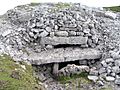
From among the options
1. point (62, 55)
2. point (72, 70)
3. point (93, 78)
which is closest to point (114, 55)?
point (93, 78)

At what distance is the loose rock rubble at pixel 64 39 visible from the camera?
1545 cm

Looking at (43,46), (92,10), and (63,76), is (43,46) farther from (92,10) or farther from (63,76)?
(92,10)

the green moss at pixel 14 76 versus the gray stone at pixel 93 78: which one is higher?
the green moss at pixel 14 76

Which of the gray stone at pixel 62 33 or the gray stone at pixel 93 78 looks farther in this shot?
the gray stone at pixel 62 33

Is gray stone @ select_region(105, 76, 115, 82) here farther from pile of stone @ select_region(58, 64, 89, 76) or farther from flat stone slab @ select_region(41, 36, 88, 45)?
flat stone slab @ select_region(41, 36, 88, 45)

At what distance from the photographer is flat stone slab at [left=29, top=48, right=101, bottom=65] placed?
15.5 metres

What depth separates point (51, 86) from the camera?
14.8m

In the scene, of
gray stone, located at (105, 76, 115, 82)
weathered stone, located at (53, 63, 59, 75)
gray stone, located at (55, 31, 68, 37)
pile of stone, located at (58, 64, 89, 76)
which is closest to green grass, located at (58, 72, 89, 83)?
pile of stone, located at (58, 64, 89, 76)

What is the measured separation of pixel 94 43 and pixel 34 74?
343 cm

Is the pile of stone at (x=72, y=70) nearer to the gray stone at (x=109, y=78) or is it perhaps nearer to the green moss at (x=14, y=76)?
the gray stone at (x=109, y=78)

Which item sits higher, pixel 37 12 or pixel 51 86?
pixel 37 12

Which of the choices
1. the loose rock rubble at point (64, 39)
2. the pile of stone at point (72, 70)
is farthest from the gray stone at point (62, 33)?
the pile of stone at point (72, 70)

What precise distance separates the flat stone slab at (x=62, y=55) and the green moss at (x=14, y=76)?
0.71 meters

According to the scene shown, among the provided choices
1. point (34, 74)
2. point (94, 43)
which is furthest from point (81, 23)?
point (34, 74)
